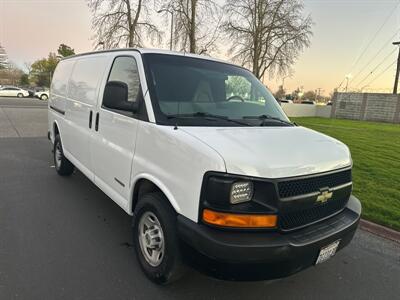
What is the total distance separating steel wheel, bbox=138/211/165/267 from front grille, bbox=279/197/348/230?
103 centimetres

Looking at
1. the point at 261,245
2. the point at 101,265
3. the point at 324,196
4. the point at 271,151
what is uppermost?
the point at 271,151

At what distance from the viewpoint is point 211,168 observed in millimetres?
2271

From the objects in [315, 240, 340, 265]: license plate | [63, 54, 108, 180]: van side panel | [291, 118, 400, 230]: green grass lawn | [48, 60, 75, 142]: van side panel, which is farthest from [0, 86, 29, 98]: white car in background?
[315, 240, 340, 265]: license plate

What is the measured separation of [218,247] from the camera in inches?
88.1

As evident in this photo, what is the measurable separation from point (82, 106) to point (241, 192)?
311 cm

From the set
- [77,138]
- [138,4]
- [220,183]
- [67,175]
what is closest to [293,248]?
[220,183]

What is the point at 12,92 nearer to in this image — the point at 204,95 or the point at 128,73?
the point at 128,73

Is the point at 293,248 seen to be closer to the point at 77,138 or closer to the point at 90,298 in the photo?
the point at 90,298

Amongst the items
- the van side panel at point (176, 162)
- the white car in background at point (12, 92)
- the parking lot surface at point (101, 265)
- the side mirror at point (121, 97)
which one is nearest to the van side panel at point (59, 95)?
the parking lot surface at point (101, 265)

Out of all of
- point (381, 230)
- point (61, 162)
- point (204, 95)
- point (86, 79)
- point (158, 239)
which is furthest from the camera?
point (61, 162)

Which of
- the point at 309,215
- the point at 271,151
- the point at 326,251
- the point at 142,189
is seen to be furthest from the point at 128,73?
the point at 326,251

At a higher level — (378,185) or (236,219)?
(236,219)

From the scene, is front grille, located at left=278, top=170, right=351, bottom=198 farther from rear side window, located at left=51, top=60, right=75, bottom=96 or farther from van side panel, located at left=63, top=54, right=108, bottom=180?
rear side window, located at left=51, top=60, right=75, bottom=96

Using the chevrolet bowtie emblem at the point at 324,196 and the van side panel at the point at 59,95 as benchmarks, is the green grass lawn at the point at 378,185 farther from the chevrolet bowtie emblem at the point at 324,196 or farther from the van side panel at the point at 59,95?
the van side panel at the point at 59,95
